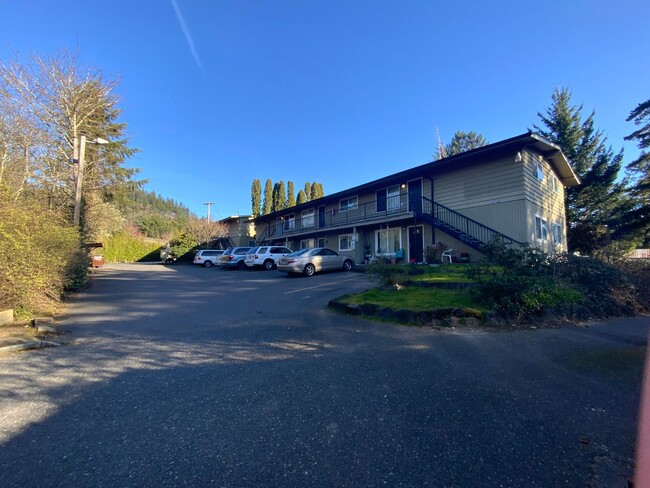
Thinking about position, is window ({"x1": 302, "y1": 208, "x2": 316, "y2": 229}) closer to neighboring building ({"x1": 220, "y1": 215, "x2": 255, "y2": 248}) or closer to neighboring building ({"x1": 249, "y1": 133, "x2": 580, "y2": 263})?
neighboring building ({"x1": 249, "y1": 133, "x2": 580, "y2": 263})

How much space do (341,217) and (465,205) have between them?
33.6 ft

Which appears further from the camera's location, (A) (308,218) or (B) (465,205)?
(A) (308,218)

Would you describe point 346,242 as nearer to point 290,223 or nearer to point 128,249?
point 290,223

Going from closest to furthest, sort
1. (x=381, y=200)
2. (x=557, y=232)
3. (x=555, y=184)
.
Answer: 1. (x=557, y=232)
2. (x=555, y=184)
3. (x=381, y=200)

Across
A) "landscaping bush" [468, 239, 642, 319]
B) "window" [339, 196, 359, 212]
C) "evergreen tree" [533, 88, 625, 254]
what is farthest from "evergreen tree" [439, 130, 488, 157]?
"landscaping bush" [468, 239, 642, 319]

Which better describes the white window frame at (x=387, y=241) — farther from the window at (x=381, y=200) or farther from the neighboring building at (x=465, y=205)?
the window at (x=381, y=200)

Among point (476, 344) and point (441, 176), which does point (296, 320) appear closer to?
point (476, 344)

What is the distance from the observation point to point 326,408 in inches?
137

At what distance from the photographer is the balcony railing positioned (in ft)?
67.3

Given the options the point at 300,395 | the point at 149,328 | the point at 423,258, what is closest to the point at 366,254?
the point at 423,258

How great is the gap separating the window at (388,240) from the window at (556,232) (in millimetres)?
8531

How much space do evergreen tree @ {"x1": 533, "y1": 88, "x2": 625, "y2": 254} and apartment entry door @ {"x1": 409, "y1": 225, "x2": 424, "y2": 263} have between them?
16209mm

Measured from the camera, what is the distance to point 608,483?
92.4 inches

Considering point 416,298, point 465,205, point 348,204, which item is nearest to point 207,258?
point 348,204
